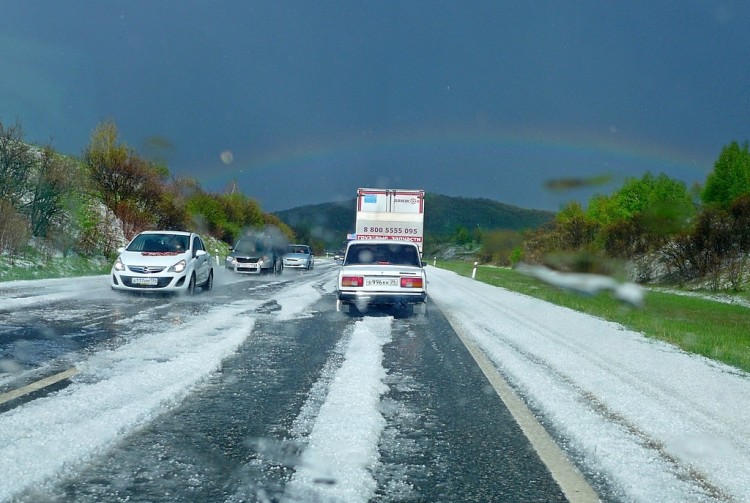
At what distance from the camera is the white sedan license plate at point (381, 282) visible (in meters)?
12.4

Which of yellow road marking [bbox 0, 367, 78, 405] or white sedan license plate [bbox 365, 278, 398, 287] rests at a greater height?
white sedan license plate [bbox 365, 278, 398, 287]

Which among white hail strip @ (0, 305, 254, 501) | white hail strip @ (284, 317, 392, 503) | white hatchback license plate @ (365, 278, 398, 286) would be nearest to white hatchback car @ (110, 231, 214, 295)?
white hatchback license plate @ (365, 278, 398, 286)

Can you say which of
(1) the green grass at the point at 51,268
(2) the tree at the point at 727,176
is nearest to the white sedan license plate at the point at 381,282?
(1) the green grass at the point at 51,268

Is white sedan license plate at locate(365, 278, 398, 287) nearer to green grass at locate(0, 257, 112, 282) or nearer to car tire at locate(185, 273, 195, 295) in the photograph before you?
car tire at locate(185, 273, 195, 295)

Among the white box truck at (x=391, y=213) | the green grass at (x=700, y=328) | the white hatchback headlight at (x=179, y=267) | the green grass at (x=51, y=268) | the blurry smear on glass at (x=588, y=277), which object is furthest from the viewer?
the blurry smear on glass at (x=588, y=277)

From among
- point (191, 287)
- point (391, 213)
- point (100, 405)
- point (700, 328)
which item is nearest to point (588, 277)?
point (391, 213)

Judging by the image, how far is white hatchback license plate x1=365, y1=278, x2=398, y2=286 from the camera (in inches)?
490

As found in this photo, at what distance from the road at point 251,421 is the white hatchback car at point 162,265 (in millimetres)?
5500

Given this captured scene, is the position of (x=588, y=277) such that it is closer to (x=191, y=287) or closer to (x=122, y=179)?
(x=191, y=287)

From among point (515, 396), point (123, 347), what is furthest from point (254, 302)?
point (515, 396)

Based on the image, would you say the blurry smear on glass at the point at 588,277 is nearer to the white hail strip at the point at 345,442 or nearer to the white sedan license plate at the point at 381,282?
the white sedan license plate at the point at 381,282

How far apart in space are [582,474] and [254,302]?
37.9 ft

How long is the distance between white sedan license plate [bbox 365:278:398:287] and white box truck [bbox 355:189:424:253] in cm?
1098

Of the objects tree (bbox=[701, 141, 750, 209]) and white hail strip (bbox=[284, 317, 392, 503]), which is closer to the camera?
white hail strip (bbox=[284, 317, 392, 503])
